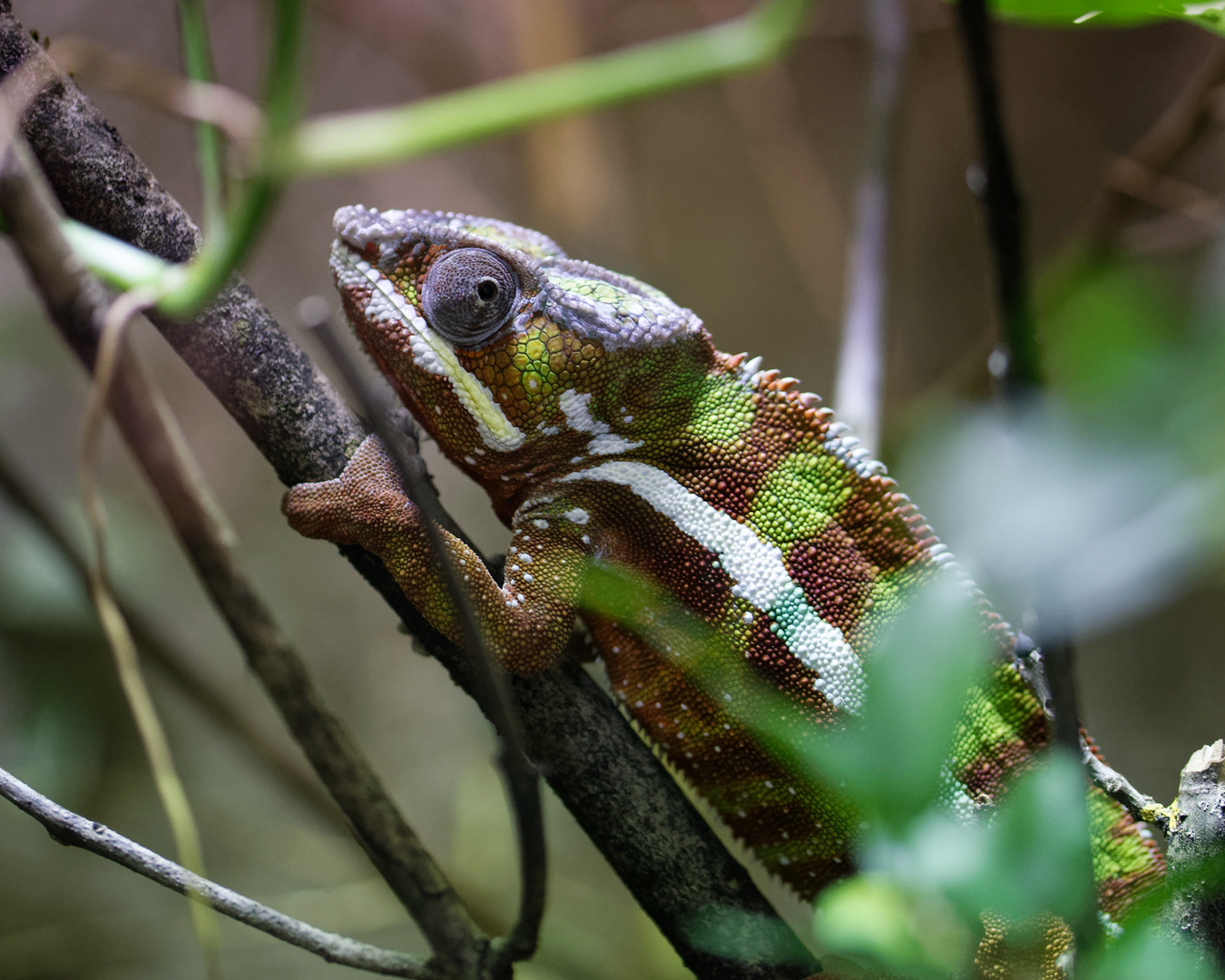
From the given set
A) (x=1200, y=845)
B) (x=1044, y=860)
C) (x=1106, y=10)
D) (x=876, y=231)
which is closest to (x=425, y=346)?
(x=1106, y=10)

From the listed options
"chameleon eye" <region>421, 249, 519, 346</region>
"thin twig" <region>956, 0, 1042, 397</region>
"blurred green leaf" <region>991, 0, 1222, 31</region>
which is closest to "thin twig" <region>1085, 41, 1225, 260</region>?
"blurred green leaf" <region>991, 0, 1222, 31</region>

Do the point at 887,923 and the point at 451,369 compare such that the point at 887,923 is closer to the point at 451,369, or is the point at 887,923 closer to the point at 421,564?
the point at 421,564

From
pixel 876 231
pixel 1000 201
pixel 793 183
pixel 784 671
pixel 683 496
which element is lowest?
pixel 1000 201

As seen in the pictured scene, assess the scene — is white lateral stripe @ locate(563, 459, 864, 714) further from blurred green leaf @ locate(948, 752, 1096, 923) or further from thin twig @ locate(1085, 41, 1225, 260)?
thin twig @ locate(1085, 41, 1225, 260)

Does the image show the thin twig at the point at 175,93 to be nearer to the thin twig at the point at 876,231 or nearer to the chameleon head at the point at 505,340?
the chameleon head at the point at 505,340

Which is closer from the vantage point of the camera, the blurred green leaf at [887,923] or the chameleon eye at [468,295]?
the blurred green leaf at [887,923]

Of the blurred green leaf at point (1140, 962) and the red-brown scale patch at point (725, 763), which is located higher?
the red-brown scale patch at point (725, 763)

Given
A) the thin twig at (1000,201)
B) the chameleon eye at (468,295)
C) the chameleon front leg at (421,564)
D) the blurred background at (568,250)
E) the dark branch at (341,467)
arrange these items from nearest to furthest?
the thin twig at (1000,201) < the dark branch at (341,467) < the chameleon front leg at (421,564) < the chameleon eye at (468,295) < the blurred background at (568,250)

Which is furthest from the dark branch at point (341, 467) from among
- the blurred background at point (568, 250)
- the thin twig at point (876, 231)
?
the thin twig at point (876, 231)
